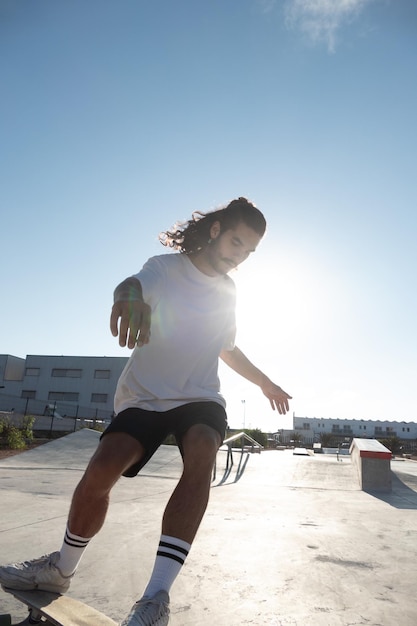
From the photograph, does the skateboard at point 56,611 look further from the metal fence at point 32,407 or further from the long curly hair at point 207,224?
the metal fence at point 32,407

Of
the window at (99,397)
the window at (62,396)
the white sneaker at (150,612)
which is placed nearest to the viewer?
the white sneaker at (150,612)

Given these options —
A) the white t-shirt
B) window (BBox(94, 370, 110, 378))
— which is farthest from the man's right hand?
window (BBox(94, 370, 110, 378))

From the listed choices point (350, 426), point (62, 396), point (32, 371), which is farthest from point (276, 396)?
point (350, 426)

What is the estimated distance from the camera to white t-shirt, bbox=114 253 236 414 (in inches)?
74.2

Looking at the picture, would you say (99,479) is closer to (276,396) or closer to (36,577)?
(36,577)

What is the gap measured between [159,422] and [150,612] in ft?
2.35

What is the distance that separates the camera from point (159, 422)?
5.94ft

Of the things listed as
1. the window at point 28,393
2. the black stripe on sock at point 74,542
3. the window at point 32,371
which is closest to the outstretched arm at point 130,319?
the black stripe on sock at point 74,542

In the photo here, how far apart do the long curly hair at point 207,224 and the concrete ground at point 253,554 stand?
1719mm

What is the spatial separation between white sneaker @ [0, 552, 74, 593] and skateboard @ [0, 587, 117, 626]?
0.02 meters

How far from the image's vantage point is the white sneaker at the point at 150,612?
1.21 meters

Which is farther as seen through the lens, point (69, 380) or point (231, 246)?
point (69, 380)

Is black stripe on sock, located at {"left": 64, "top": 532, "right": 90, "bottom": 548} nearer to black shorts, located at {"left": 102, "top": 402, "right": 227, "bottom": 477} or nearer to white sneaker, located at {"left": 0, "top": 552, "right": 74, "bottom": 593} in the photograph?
white sneaker, located at {"left": 0, "top": 552, "right": 74, "bottom": 593}

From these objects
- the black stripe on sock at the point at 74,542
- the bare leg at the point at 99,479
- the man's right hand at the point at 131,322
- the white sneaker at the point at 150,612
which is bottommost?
the white sneaker at the point at 150,612
